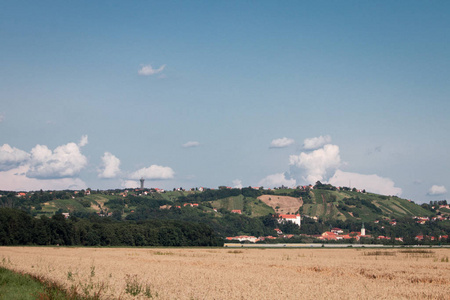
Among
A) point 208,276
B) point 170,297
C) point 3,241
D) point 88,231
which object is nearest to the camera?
point 170,297

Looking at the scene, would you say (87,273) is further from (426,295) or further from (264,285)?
(426,295)

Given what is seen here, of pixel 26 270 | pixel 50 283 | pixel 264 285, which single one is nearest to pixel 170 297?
pixel 264 285

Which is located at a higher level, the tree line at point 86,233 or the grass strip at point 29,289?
the grass strip at point 29,289

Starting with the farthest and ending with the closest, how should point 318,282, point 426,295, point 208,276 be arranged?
point 208,276 < point 318,282 < point 426,295

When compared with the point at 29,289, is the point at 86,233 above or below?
below

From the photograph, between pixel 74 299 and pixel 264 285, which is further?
pixel 264 285

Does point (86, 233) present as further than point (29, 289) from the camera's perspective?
Yes

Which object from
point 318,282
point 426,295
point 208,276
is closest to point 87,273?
point 208,276

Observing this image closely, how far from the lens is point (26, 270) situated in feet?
154

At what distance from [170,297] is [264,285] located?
9042 mm

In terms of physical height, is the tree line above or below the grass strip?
below

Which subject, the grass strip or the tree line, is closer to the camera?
the grass strip

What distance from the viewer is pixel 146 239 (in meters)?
147

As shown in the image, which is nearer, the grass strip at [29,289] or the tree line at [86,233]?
the grass strip at [29,289]
